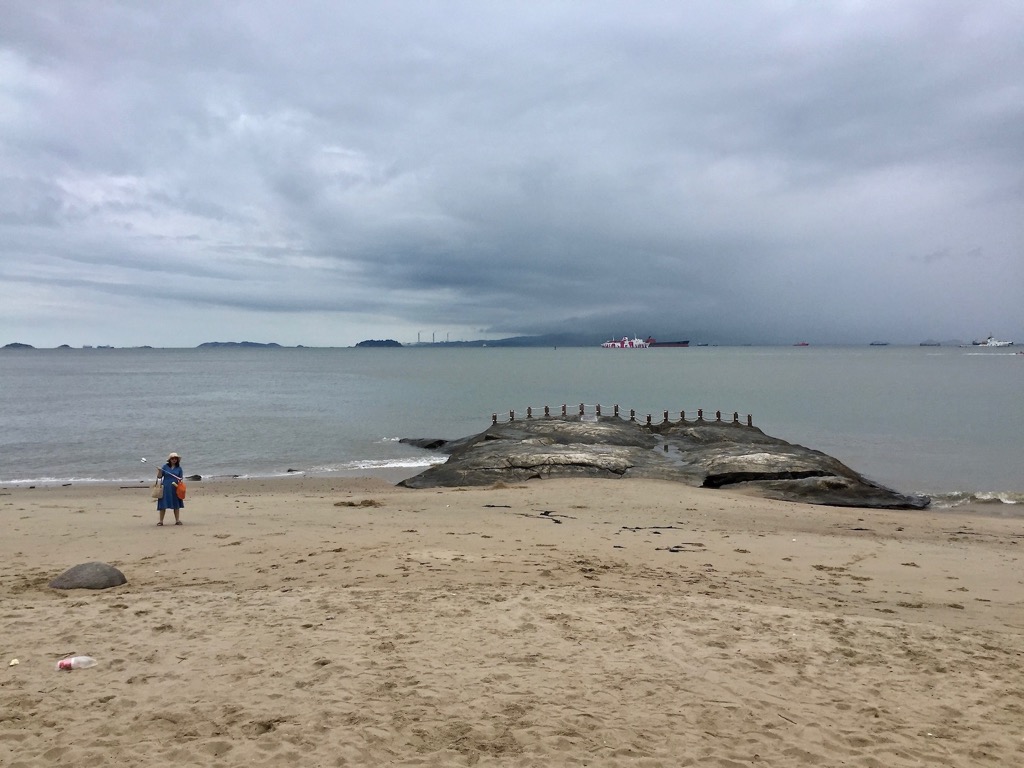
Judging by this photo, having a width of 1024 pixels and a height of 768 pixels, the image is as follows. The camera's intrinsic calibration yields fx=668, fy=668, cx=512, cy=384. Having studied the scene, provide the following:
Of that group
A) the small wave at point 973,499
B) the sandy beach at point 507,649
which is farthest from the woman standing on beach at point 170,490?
the small wave at point 973,499

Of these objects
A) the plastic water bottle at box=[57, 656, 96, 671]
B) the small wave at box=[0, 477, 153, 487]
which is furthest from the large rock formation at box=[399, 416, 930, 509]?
the plastic water bottle at box=[57, 656, 96, 671]

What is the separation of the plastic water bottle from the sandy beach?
14 cm

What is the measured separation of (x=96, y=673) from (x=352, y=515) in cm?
1069

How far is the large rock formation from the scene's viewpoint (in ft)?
75.9

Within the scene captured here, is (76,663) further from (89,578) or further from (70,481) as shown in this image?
(70,481)

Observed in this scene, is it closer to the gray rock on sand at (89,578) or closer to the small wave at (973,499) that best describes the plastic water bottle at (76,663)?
the gray rock on sand at (89,578)

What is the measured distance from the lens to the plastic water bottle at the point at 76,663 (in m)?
7.17

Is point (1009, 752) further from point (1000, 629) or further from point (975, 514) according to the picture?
point (975, 514)

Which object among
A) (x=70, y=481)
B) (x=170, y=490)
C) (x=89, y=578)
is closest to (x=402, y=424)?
(x=70, y=481)

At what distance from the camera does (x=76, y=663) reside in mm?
7219

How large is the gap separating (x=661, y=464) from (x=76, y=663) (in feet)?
76.1

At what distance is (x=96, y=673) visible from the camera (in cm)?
707

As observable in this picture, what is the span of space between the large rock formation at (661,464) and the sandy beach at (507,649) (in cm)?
799

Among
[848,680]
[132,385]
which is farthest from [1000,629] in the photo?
[132,385]
